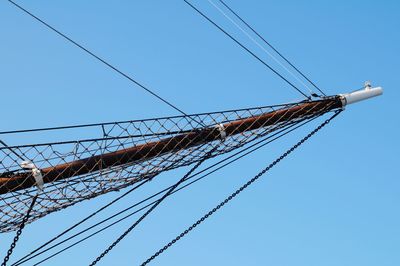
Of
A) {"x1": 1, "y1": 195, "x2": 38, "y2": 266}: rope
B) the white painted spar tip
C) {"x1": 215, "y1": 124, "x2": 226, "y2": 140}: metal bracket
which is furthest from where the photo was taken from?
the white painted spar tip

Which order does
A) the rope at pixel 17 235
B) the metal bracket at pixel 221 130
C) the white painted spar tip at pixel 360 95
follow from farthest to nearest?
the white painted spar tip at pixel 360 95 < the metal bracket at pixel 221 130 < the rope at pixel 17 235

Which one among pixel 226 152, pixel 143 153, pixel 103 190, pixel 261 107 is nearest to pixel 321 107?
pixel 261 107

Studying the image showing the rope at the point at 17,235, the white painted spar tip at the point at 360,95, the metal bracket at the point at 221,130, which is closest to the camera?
the rope at the point at 17,235

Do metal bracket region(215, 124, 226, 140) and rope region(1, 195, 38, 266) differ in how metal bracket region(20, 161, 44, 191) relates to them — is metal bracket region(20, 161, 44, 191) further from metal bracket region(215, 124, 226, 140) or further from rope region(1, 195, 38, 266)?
metal bracket region(215, 124, 226, 140)

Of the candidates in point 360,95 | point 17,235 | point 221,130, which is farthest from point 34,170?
point 360,95

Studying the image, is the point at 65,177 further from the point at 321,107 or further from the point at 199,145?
the point at 321,107

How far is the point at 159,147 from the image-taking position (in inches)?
476

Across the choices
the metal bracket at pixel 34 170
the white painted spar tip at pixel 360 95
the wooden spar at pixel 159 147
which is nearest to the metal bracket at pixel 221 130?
the wooden spar at pixel 159 147

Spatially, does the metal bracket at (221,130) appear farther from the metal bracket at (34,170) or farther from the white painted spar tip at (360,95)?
the metal bracket at (34,170)

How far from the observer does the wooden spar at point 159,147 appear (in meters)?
10.7

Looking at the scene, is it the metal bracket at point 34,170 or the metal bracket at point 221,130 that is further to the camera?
the metal bracket at point 221,130

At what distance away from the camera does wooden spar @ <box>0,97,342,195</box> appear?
1070cm

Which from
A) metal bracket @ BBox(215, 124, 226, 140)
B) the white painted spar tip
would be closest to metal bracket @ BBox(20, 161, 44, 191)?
metal bracket @ BBox(215, 124, 226, 140)

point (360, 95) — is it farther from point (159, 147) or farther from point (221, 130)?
point (159, 147)
